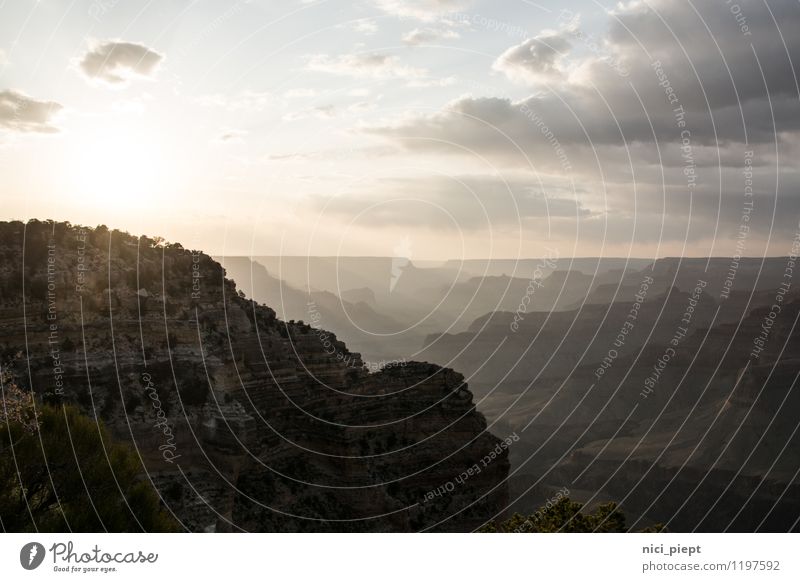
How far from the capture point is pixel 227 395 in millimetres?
48219

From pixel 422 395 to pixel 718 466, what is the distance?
420 feet

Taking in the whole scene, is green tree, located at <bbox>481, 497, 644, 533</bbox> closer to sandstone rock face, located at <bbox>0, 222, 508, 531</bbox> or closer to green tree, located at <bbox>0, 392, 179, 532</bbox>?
sandstone rock face, located at <bbox>0, 222, 508, 531</bbox>

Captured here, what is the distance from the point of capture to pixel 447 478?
59.6 metres

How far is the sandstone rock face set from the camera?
141 feet

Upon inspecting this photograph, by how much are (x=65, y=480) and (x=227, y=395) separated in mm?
19891

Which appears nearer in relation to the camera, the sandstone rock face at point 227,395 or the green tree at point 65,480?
the green tree at point 65,480

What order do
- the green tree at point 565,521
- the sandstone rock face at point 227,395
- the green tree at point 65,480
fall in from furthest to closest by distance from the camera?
the sandstone rock face at point 227,395, the green tree at point 565,521, the green tree at point 65,480

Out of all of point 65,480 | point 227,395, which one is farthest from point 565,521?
point 65,480

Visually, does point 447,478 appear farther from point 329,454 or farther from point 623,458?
point 623,458

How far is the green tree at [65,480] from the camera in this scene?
27.0 m

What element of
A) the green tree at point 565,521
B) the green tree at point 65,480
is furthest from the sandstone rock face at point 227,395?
the green tree at point 565,521

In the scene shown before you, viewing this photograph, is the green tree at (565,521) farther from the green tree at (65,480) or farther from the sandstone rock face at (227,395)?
the green tree at (65,480)

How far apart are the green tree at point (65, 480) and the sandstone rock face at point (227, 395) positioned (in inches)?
446

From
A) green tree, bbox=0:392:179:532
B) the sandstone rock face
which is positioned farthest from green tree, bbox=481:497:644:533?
green tree, bbox=0:392:179:532
